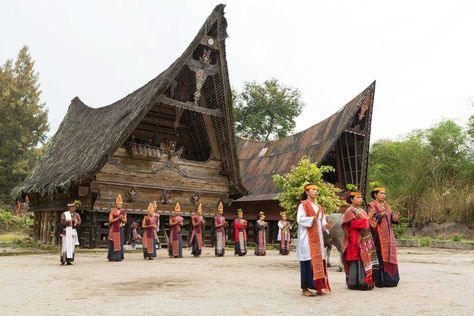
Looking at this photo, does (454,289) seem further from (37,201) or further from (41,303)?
(37,201)

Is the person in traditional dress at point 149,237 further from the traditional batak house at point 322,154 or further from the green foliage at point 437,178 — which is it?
the green foliage at point 437,178

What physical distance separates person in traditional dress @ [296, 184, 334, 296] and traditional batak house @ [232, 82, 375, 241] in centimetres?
1524

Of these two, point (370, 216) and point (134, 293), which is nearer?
point (134, 293)

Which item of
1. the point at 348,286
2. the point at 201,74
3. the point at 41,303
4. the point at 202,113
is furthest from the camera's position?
the point at 202,113

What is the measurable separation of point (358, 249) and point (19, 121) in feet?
127

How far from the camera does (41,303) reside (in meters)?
5.87

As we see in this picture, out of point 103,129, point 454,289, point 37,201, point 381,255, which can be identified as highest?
point 103,129

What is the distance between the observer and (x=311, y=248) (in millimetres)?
7090

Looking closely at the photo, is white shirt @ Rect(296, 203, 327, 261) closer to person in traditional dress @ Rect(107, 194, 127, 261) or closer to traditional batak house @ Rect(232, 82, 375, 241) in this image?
person in traditional dress @ Rect(107, 194, 127, 261)

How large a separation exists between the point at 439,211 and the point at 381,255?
848 inches

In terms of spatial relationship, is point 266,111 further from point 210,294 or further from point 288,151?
point 210,294

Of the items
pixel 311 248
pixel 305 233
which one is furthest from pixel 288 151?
pixel 311 248

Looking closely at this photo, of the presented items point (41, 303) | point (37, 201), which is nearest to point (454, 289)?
point (41, 303)

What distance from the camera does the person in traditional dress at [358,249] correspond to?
7258 millimetres
